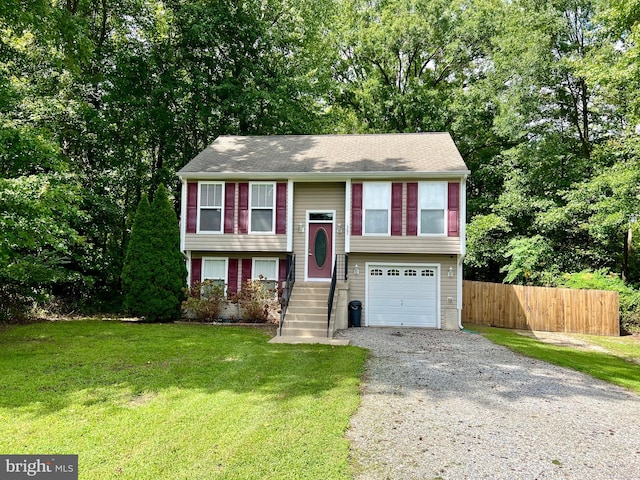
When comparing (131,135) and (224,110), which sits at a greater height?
Answer: (224,110)

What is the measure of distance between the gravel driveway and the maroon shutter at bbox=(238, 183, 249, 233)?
6.84 m

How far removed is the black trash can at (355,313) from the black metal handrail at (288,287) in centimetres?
198

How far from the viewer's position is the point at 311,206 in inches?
537

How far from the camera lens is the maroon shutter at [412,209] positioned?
1265cm

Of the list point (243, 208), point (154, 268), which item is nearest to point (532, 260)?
Answer: point (243, 208)

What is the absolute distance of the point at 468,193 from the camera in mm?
23234

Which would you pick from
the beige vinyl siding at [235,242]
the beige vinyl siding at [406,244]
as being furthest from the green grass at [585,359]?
the beige vinyl siding at [235,242]

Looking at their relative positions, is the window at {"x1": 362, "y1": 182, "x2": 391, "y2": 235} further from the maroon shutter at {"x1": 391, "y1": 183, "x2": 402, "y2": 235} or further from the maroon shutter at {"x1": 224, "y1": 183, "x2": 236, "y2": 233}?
the maroon shutter at {"x1": 224, "y1": 183, "x2": 236, "y2": 233}

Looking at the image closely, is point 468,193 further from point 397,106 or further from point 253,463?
point 253,463

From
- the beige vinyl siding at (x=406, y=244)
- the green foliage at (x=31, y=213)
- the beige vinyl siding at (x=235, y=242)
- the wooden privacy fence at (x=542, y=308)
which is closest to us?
the green foliage at (x=31, y=213)

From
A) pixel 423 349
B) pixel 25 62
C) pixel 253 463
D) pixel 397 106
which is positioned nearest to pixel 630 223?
pixel 423 349

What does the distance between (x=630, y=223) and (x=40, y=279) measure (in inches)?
777

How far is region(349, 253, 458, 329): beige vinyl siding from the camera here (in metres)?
12.7

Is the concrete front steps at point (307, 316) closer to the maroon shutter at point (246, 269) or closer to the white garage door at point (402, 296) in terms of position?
the white garage door at point (402, 296)
